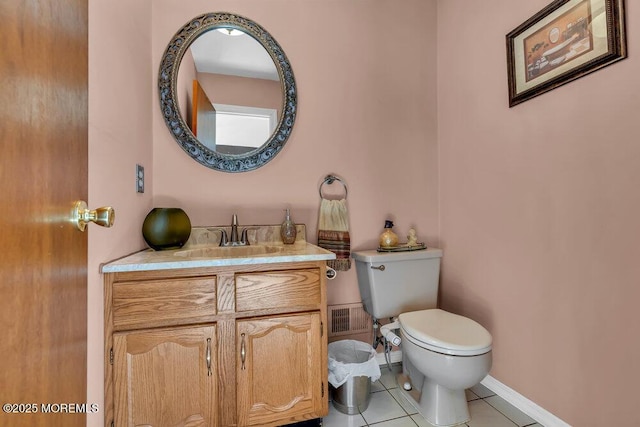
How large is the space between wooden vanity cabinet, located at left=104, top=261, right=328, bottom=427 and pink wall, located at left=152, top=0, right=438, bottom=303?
0.58 meters

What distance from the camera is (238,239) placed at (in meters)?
1.66

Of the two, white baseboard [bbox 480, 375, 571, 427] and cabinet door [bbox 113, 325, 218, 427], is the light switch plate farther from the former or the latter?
white baseboard [bbox 480, 375, 571, 427]

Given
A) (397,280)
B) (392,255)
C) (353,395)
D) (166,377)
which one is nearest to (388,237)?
(392,255)

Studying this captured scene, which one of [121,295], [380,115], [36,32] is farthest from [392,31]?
[121,295]

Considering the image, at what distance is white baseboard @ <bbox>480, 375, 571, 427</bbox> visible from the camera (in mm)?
1357

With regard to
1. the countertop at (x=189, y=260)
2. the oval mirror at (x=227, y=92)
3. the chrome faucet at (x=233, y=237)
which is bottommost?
the countertop at (x=189, y=260)

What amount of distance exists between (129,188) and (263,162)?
70 cm

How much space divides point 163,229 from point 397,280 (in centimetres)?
128

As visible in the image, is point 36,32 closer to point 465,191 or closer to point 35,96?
point 35,96

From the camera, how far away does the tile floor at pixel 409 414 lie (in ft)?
4.70

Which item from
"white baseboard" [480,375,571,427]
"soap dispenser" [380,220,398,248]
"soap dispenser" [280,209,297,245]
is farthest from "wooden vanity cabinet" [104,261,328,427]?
"white baseboard" [480,375,571,427]

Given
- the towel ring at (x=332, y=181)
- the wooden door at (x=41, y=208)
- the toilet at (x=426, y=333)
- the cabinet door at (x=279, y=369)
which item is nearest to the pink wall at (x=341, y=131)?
the towel ring at (x=332, y=181)

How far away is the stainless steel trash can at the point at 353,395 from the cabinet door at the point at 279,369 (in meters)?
0.24

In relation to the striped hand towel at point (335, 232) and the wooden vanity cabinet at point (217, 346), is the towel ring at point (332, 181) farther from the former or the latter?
the wooden vanity cabinet at point (217, 346)
